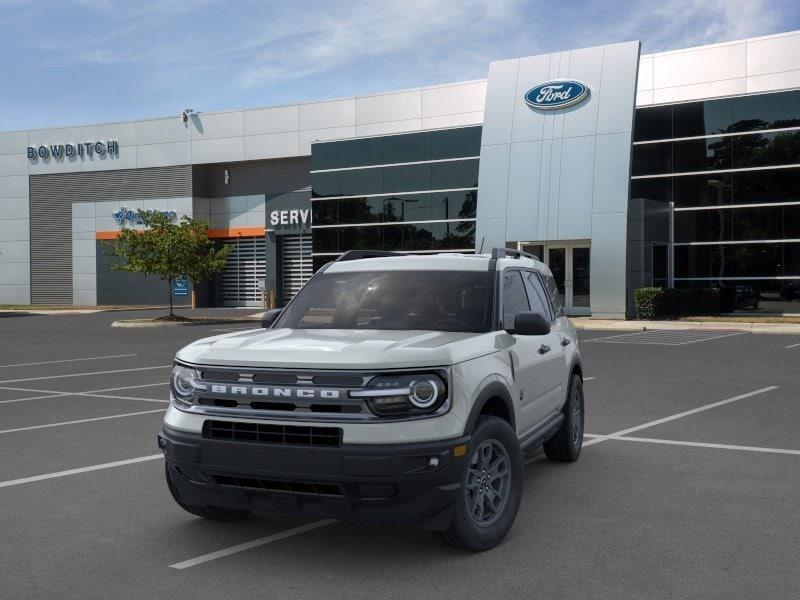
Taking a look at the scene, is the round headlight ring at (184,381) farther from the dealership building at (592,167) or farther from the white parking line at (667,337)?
the dealership building at (592,167)

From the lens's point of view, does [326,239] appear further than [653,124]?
Yes

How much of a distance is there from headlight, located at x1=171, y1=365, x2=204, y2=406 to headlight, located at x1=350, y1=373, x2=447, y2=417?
1003 millimetres

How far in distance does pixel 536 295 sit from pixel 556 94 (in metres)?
25.9

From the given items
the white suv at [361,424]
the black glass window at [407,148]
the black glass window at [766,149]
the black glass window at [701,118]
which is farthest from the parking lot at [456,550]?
the black glass window at [407,148]

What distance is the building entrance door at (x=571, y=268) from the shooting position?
3119 cm

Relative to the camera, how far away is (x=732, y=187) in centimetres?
3039

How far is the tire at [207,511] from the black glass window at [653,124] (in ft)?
93.3

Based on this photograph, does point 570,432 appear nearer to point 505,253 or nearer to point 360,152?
point 505,253

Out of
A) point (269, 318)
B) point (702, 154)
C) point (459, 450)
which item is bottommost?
point (459, 450)

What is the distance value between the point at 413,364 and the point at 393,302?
1.48m

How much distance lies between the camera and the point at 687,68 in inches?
1246

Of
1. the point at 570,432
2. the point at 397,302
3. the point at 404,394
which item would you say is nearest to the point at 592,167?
the point at 570,432

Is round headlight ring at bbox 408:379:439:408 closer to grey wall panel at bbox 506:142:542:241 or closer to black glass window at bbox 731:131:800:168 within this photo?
grey wall panel at bbox 506:142:542:241

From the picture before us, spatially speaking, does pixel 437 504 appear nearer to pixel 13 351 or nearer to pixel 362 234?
pixel 13 351
